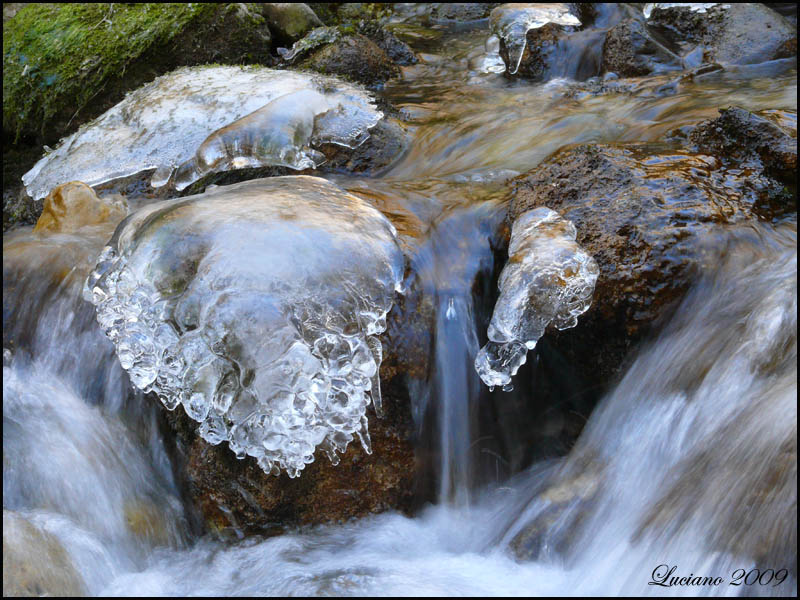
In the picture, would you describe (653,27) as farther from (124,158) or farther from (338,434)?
(338,434)

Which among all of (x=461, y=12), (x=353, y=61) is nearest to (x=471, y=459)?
(x=353, y=61)

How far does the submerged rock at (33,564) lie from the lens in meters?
2.54

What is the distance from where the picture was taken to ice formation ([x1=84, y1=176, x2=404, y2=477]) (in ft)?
8.17

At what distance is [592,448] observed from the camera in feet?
9.80

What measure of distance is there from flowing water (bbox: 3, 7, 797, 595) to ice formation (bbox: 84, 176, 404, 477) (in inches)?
16.4

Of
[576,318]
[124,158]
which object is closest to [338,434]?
[576,318]

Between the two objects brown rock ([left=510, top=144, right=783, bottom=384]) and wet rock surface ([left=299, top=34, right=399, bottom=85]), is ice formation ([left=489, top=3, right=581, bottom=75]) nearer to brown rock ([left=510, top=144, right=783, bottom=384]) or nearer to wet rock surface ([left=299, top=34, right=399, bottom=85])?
wet rock surface ([left=299, top=34, right=399, bottom=85])

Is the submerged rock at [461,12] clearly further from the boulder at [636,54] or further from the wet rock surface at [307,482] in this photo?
the wet rock surface at [307,482]

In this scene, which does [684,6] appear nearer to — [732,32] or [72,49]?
[732,32]

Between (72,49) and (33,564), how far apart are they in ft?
14.6

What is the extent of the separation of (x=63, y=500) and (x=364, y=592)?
4.29 ft

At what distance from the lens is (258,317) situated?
2.48 metres

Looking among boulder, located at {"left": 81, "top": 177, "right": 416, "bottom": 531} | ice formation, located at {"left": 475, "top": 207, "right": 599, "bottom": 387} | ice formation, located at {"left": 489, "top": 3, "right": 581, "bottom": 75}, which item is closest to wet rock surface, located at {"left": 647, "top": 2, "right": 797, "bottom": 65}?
ice formation, located at {"left": 489, "top": 3, "right": 581, "bottom": 75}
